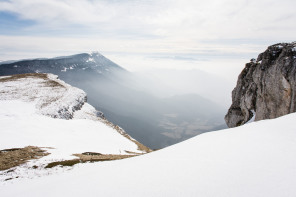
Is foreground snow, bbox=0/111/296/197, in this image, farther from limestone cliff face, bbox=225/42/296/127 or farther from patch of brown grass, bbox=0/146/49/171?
limestone cliff face, bbox=225/42/296/127

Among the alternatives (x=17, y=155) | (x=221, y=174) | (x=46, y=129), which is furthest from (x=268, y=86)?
(x=46, y=129)

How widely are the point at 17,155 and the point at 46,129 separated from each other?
42.4 feet

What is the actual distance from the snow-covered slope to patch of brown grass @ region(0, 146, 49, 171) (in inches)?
49.8

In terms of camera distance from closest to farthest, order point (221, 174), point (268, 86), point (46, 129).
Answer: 1. point (221, 174)
2. point (46, 129)
3. point (268, 86)

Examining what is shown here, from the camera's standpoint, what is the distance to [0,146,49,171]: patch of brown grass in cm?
2033

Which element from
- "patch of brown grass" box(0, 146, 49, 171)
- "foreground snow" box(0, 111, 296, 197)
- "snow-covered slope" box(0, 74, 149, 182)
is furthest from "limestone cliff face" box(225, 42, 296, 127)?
"patch of brown grass" box(0, 146, 49, 171)

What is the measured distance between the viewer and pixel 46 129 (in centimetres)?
3531

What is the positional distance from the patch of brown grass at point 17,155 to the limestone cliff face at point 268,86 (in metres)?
42.6

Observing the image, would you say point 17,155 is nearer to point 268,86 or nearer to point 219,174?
point 219,174

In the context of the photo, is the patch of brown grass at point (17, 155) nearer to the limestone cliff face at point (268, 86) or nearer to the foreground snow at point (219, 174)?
the foreground snow at point (219, 174)

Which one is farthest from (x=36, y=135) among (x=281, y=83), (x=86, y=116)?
(x=281, y=83)

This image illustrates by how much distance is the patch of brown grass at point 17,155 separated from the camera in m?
20.3

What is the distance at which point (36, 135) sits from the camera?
31.7 metres

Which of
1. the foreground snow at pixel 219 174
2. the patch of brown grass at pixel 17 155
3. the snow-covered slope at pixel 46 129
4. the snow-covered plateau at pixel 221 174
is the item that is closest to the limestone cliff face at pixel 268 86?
the snow-covered plateau at pixel 221 174
